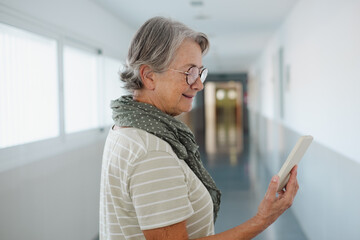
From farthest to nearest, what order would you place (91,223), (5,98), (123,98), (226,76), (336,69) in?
1. (226,76)
2. (91,223)
3. (336,69)
4. (5,98)
5. (123,98)

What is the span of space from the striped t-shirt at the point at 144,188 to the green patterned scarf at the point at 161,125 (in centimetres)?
3

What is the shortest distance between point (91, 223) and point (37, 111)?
1715 mm

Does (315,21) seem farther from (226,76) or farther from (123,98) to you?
(226,76)

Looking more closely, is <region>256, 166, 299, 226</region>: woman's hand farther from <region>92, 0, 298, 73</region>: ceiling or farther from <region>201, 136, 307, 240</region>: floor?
<region>92, 0, 298, 73</region>: ceiling

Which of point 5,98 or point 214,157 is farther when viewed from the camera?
point 214,157

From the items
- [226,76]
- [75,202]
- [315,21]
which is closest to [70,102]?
[75,202]

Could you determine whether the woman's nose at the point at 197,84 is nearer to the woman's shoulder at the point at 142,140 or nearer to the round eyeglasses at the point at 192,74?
the round eyeglasses at the point at 192,74

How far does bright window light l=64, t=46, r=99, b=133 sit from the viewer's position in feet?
13.2

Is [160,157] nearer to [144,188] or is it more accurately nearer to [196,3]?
[144,188]

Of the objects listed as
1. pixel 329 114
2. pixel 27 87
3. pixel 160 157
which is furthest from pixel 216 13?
pixel 160 157

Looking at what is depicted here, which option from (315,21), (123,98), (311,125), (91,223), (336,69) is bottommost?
(91,223)

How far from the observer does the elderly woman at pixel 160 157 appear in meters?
1.00

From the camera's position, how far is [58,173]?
3.49m

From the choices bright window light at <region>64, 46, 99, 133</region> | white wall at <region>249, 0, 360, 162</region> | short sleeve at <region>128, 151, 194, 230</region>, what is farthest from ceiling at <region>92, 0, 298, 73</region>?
short sleeve at <region>128, 151, 194, 230</region>
